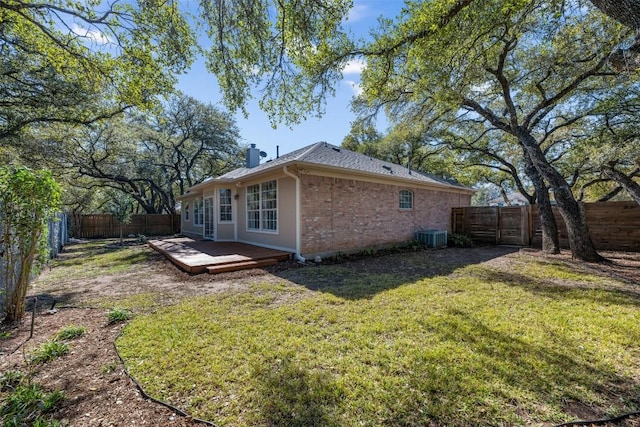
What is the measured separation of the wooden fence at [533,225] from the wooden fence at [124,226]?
59.3ft

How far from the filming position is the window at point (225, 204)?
36.9ft

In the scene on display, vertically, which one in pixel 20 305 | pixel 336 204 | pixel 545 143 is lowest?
pixel 20 305

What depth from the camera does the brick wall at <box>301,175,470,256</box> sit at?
25.1 ft

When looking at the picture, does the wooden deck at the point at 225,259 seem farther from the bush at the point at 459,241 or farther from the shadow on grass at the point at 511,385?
the bush at the point at 459,241

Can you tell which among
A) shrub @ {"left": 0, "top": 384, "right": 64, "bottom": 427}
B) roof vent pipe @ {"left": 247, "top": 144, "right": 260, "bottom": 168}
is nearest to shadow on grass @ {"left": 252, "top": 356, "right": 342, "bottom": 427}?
shrub @ {"left": 0, "top": 384, "right": 64, "bottom": 427}

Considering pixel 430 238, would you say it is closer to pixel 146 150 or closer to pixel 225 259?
pixel 225 259

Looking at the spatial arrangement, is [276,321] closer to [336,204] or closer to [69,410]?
[69,410]

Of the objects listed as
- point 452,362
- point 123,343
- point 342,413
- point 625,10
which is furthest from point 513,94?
point 123,343

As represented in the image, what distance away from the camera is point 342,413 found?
1960 mm

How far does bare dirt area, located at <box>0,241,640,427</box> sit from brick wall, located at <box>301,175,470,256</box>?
0.80 metres

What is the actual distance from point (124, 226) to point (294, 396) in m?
20.1

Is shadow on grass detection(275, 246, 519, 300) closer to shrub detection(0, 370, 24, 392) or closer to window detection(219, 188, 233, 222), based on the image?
shrub detection(0, 370, 24, 392)

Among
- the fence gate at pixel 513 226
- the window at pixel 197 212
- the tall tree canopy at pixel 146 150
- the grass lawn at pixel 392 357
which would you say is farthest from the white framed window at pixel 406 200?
the tall tree canopy at pixel 146 150

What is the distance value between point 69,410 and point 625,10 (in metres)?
5.85
